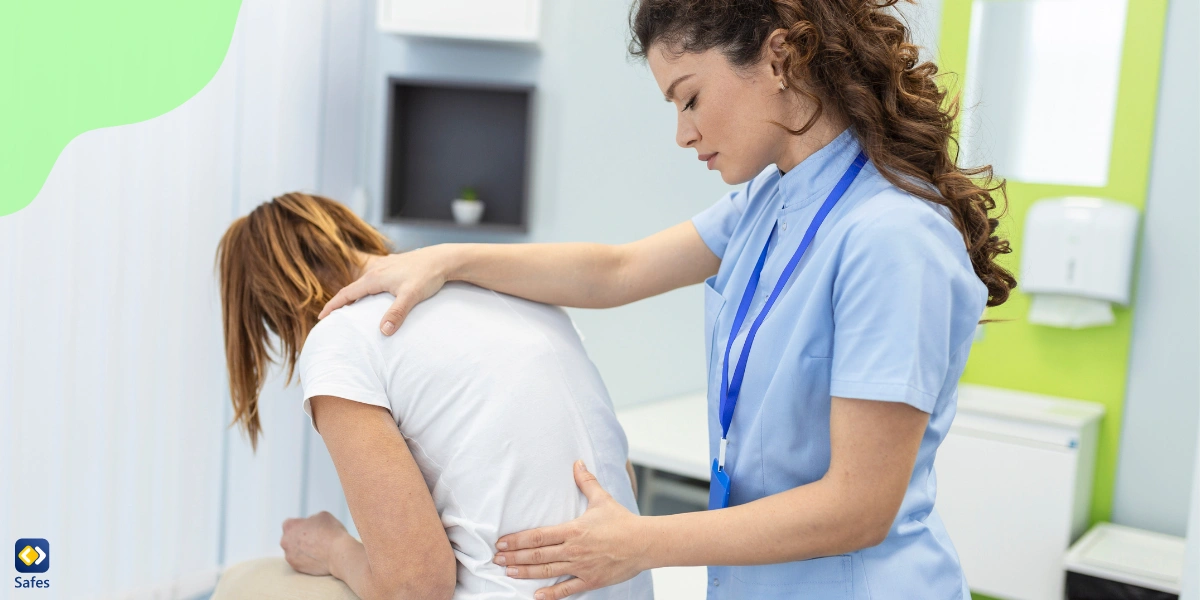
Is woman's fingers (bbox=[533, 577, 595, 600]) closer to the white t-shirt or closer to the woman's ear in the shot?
the white t-shirt

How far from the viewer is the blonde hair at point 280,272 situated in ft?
4.32

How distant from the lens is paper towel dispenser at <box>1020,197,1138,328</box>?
2.57 meters

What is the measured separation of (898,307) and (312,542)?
948 mm

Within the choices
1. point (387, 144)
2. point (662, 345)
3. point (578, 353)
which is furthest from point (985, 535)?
point (387, 144)

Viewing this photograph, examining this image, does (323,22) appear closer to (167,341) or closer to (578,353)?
(167,341)

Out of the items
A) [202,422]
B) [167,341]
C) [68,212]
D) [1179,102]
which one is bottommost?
[202,422]

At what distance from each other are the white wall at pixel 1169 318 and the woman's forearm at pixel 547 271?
1971mm

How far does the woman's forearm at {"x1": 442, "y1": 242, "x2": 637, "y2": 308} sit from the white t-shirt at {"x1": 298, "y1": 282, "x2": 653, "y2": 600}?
11cm

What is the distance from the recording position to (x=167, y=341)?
2.17 m

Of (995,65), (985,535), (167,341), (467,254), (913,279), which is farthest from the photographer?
(995,65)

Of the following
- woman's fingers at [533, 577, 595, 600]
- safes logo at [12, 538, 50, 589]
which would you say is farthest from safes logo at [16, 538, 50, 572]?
woman's fingers at [533, 577, 595, 600]

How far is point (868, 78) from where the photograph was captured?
3.26 feet

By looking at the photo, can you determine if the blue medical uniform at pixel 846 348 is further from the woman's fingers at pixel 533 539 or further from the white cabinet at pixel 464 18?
the white cabinet at pixel 464 18

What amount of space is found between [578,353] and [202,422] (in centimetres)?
143
